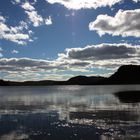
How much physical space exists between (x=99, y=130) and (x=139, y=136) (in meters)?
5.52

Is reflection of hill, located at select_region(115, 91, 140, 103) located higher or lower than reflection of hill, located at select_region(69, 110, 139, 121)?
higher

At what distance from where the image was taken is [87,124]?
3888cm

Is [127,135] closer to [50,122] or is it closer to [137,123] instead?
[137,123]

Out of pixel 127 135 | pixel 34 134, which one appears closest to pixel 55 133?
→ pixel 34 134

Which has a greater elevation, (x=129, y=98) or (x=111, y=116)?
(x=129, y=98)

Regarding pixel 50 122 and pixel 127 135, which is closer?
pixel 127 135

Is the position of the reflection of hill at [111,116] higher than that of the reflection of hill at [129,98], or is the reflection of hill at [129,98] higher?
the reflection of hill at [129,98]

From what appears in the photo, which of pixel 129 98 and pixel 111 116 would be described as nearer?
pixel 111 116

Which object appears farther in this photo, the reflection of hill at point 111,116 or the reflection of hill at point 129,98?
the reflection of hill at point 129,98


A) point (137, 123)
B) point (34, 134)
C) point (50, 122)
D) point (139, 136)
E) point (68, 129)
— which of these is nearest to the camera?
point (139, 136)

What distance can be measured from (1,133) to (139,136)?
15.2 m

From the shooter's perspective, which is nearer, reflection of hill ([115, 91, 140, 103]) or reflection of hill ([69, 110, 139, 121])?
reflection of hill ([69, 110, 139, 121])

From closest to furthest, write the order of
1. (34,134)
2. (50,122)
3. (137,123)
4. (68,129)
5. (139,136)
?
(139,136) < (34,134) < (68,129) < (137,123) < (50,122)

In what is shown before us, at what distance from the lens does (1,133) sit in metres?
33.3
